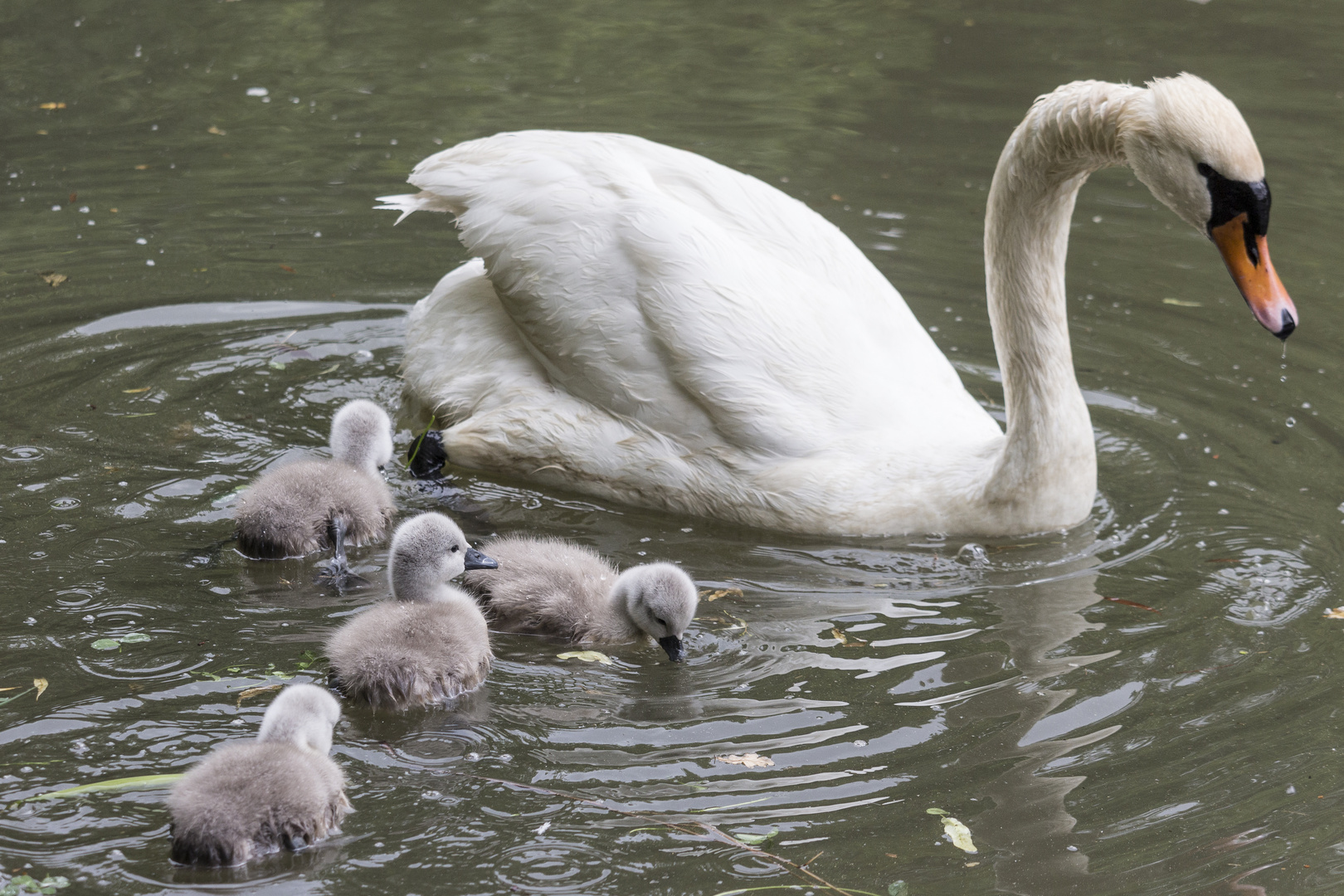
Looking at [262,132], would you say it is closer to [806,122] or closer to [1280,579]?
[806,122]

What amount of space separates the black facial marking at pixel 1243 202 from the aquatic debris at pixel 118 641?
13.7 feet

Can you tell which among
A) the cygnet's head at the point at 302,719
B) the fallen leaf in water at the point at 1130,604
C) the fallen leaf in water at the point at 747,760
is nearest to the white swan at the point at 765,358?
the fallen leaf in water at the point at 1130,604

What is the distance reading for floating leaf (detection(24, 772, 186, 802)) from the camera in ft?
14.4

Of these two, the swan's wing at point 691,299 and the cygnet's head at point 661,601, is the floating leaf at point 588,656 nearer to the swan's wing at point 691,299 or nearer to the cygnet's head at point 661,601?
the cygnet's head at point 661,601

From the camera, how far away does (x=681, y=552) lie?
644 centimetres

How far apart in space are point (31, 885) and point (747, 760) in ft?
6.82

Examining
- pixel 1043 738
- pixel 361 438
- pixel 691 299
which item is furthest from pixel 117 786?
pixel 691 299

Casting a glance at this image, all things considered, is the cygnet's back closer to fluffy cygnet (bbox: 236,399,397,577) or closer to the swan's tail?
fluffy cygnet (bbox: 236,399,397,577)

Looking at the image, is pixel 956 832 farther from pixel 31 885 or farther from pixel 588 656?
pixel 31 885

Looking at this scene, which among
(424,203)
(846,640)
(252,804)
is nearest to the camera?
(252,804)

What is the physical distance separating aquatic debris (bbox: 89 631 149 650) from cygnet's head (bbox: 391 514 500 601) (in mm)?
895

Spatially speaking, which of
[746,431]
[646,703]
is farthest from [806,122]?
[646,703]

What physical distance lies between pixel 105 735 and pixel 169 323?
408cm

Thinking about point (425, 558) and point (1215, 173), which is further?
point (1215, 173)
